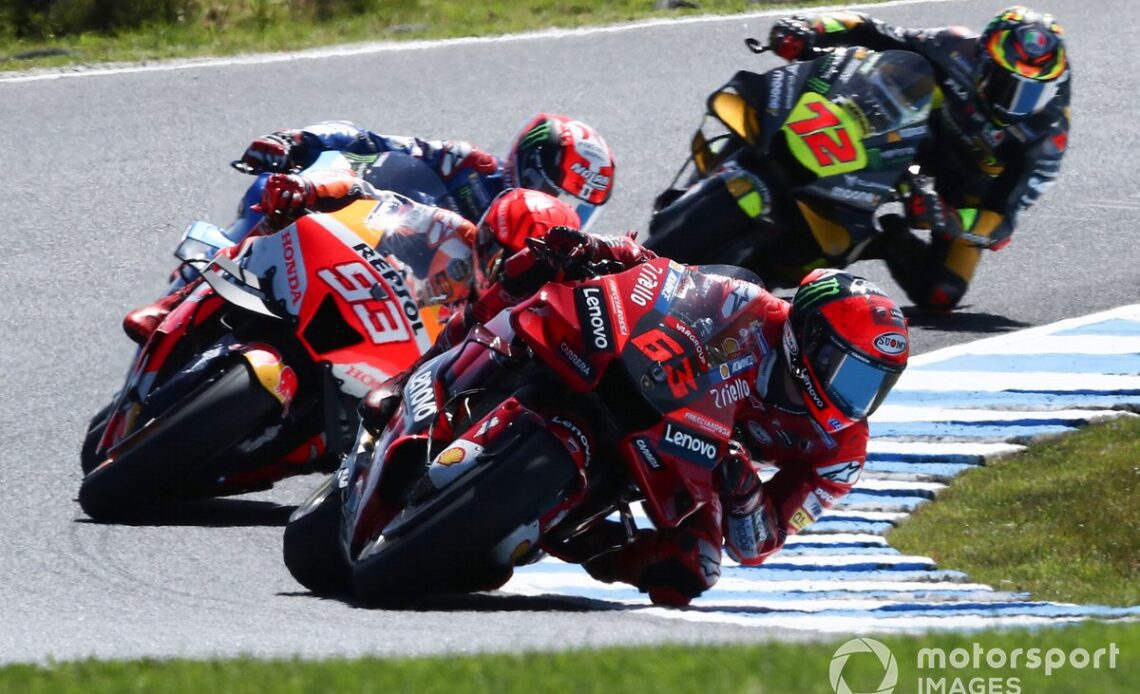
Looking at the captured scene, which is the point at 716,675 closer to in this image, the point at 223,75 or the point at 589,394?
the point at 589,394

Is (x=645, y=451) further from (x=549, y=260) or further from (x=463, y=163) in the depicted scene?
(x=463, y=163)

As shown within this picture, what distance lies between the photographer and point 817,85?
1012 centimetres

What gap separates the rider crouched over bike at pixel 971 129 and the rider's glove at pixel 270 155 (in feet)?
9.87

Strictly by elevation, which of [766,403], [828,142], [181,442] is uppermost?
[766,403]

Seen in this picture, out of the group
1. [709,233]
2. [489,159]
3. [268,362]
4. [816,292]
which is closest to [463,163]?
[489,159]

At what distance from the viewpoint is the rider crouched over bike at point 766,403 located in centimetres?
626

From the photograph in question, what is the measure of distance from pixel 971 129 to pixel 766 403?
172 inches

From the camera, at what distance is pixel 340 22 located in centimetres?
1418

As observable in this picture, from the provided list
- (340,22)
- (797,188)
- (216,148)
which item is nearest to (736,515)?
(797,188)

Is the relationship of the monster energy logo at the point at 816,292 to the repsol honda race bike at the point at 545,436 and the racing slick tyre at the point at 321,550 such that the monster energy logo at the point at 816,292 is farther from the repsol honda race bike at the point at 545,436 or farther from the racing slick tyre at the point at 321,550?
the racing slick tyre at the point at 321,550

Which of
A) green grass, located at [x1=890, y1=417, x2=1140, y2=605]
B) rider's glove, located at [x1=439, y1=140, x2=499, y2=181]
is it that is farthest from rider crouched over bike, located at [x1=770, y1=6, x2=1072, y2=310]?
rider's glove, located at [x1=439, y1=140, x2=499, y2=181]

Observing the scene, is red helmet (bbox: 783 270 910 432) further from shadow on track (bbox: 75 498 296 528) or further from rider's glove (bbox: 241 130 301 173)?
rider's glove (bbox: 241 130 301 173)

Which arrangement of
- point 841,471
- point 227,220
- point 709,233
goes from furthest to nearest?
point 709,233, point 227,220, point 841,471

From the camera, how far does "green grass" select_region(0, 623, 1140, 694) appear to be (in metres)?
4.39
